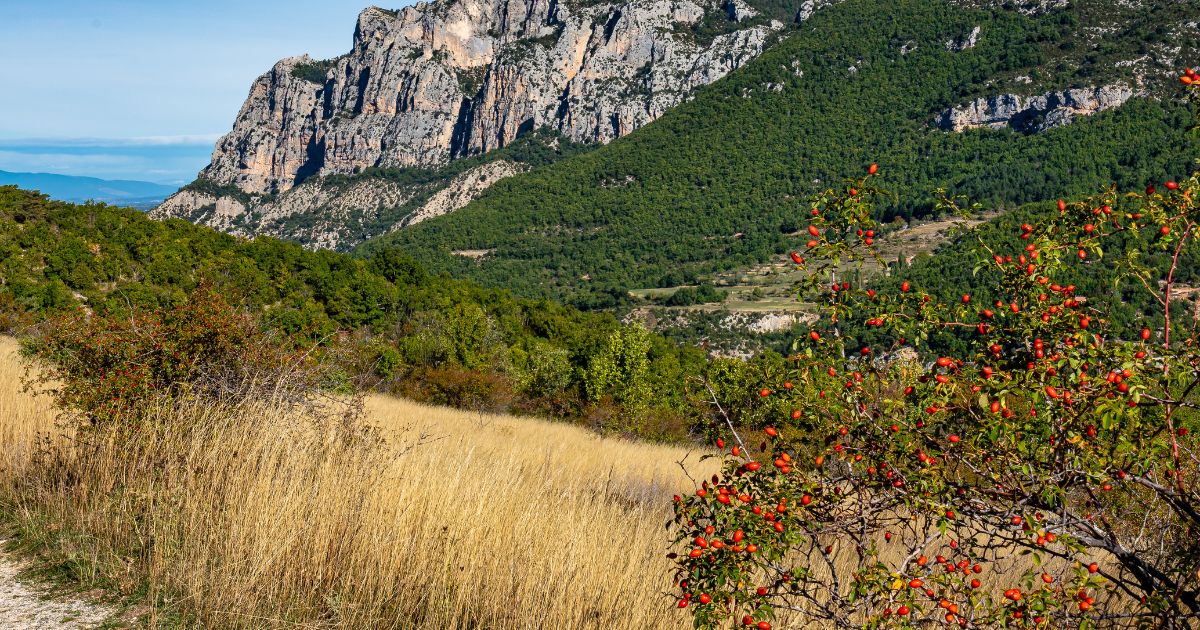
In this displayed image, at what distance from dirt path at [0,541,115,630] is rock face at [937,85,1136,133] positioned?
10570 centimetres

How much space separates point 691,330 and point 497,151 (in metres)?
122

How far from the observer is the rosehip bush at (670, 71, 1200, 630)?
213 cm

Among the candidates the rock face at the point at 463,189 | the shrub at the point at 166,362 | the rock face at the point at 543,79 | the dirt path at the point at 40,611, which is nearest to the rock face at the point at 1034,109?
the rock face at the point at 543,79

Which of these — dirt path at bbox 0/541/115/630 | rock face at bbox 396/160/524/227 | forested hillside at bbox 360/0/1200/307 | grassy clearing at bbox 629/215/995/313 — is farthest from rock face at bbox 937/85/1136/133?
dirt path at bbox 0/541/115/630

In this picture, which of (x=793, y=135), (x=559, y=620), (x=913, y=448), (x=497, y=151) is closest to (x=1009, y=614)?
(x=913, y=448)

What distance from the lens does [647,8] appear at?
170375mm

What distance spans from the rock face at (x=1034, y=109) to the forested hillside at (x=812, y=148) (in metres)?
1.78

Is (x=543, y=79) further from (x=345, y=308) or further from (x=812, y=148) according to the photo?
(x=345, y=308)

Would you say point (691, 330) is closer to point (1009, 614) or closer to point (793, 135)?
point (793, 135)

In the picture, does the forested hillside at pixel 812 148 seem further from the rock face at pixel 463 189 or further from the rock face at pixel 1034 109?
the rock face at pixel 463 189

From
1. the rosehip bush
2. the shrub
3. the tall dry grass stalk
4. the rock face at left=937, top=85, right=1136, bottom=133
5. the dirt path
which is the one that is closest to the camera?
the rosehip bush

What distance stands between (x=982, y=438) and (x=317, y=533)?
3406mm

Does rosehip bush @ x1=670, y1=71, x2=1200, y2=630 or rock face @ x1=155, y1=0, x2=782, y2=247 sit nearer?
rosehip bush @ x1=670, y1=71, x2=1200, y2=630

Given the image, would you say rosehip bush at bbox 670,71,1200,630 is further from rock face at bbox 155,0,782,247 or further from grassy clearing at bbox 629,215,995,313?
rock face at bbox 155,0,782,247
